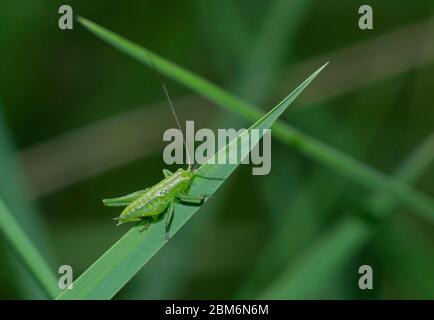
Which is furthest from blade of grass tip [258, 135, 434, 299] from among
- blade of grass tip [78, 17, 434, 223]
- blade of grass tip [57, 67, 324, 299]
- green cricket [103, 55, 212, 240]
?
blade of grass tip [57, 67, 324, 299]

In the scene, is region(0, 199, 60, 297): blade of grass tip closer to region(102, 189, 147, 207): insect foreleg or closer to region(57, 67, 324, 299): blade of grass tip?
region(57, 67, 324, 299): blade of grass tip

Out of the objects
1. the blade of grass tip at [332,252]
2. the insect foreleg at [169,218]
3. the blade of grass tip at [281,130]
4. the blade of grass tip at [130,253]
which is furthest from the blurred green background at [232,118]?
the blade of grass tip at [130,253]

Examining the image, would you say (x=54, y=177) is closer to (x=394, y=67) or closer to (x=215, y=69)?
(x=215, y=69)

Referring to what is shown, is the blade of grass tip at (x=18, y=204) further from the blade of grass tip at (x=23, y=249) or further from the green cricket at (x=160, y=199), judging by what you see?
the blade of grass tip at (x=23, y=249)

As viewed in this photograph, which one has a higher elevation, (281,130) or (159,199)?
(281,130)

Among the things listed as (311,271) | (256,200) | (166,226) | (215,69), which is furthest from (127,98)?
(166,226)

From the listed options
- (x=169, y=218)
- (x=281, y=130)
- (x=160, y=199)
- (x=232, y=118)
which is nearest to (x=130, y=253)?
(x=169, y=218)

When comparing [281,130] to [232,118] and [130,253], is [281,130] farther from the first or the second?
[232,118]
